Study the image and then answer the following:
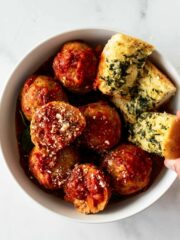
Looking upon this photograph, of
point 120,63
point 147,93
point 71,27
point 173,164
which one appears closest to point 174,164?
point 173,164

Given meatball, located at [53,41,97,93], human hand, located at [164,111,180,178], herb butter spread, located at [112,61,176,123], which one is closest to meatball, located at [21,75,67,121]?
meatball, located at [53,41,97,93]

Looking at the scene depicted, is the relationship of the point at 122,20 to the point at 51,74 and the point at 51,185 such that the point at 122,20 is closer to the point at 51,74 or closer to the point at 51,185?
the point at 51,74

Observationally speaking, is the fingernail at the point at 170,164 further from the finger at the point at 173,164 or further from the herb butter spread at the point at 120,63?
the herb butter spread at the point at 120,63

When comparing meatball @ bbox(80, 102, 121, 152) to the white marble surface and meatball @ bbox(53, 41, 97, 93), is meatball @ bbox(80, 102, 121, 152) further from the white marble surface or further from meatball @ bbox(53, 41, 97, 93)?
the white marble surface

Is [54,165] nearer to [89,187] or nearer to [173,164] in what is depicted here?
[89,187]

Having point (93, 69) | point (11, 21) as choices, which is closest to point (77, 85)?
point (93, 69)

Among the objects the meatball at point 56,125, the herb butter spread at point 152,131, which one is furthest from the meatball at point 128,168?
the meatball at point 56,125
